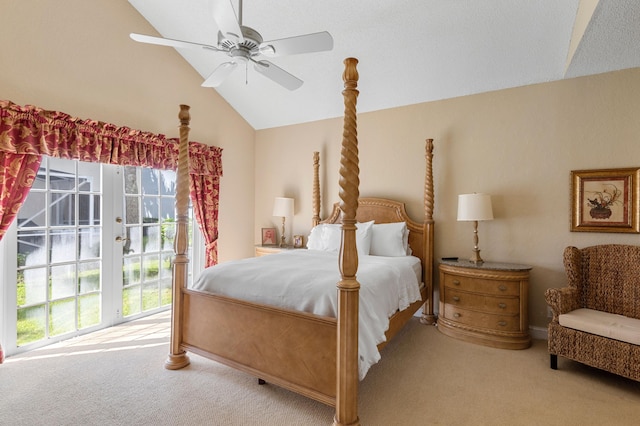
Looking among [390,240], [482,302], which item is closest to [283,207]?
[390,240]

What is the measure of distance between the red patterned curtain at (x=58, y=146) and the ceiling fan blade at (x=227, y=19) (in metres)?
1.87

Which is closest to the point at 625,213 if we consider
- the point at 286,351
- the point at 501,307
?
the point at 501,307

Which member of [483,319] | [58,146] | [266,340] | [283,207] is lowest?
[483,319]

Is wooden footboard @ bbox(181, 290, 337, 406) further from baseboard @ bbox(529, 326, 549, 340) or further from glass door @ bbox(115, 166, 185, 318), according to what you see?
baseboard @ bbox(529, 326, 549, 340)

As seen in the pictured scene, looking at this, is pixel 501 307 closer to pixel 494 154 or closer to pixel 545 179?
pixel 545 179

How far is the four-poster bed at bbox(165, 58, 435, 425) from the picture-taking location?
176 cm

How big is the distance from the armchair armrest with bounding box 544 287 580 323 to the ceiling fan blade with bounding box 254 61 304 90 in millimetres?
2701

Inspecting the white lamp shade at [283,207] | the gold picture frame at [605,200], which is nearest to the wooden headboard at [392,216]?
the white lamp shade at [283,207]

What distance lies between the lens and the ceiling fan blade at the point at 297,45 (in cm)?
200

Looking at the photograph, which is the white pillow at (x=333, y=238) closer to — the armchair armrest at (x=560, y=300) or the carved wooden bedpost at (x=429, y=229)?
the carved wooden bedpost at (x=429, y=229)

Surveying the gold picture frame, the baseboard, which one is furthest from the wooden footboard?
the gold picture frame

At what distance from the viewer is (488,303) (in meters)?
2.99

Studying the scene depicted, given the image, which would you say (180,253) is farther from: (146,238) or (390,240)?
(390,240)

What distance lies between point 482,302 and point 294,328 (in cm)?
203
